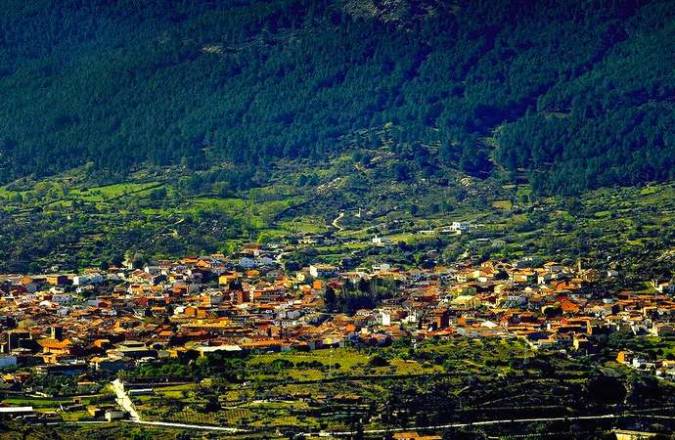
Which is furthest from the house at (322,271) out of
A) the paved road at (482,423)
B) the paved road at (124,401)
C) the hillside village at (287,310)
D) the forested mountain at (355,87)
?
the paved road at (482,423)

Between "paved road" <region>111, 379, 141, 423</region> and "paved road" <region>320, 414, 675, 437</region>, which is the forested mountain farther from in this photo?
"paved road" <region>320, 414, 675, 437</region>

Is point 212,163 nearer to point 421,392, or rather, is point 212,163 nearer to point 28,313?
point 28,313

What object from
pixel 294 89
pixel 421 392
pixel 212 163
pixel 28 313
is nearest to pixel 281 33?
pixel 294 89

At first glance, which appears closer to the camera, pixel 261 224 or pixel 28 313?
pixel 28 313

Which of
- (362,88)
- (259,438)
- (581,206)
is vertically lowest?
(259,438)

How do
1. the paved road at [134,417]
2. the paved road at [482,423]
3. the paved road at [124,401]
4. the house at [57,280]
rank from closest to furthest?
the paved road at [482,423] < the paved road at [134,417] < the paved road at [124,401] < the house at [57,280]

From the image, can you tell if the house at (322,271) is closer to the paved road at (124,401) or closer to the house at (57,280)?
the house at (57,280)

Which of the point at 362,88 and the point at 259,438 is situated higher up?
the point at 362,88
